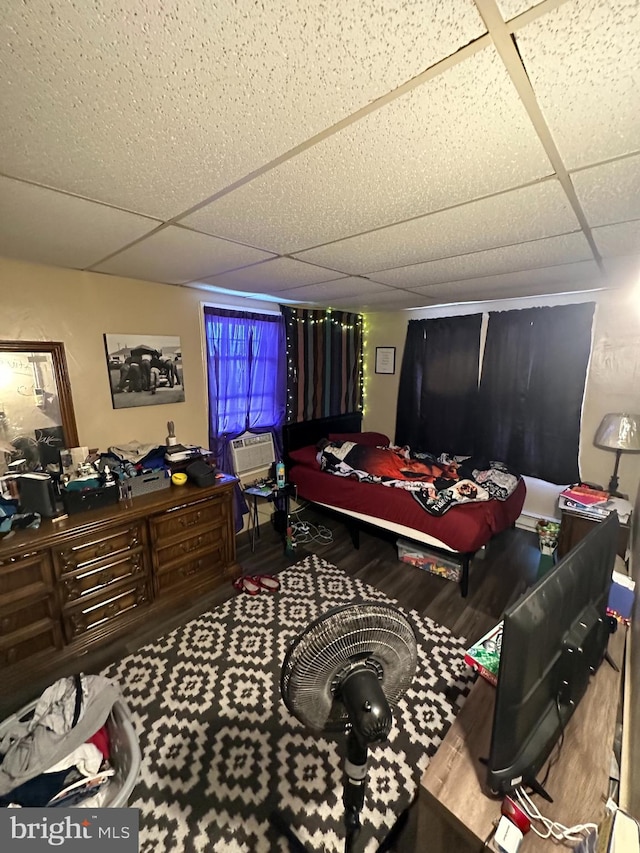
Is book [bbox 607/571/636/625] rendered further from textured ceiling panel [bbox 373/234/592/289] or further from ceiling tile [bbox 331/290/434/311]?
ceiling tile [bbox 331/290/434/311]

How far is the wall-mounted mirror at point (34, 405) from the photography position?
1972 millimetres

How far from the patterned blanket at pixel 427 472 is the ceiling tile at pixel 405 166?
201cm

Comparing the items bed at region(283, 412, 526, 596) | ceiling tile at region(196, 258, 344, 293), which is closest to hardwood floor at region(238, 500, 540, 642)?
bed at region(283, 412, 526, 596)

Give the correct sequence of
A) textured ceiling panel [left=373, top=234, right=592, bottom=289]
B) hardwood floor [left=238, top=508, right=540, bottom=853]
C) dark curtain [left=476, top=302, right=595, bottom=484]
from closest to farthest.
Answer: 1. textured ceiling panel [left=373, top=234, right=592, bottom=289]
2. hardwood floor [left=238, top=508, right=540, bottom=853]
3. dark curtain [left=476, top=302, right=595, bottom=484]

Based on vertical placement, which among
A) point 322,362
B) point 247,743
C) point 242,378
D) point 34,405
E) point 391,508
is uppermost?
point 322,362

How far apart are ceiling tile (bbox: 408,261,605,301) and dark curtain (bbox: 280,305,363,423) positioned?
1.28 meters

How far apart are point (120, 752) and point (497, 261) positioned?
9.66ft

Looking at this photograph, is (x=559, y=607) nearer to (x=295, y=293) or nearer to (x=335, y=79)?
(x=335, y=79)

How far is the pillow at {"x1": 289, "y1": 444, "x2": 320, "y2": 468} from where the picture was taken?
3418 mm

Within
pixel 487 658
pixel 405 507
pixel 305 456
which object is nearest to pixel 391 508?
pixel 405 507

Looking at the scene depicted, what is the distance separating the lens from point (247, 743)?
1543mm

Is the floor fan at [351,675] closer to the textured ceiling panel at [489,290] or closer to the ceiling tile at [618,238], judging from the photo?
the ceiling tile at [618,238]

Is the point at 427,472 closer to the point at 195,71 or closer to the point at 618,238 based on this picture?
the point at 618,238

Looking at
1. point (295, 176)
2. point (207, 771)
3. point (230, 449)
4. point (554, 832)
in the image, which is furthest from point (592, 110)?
point (230, 449)
